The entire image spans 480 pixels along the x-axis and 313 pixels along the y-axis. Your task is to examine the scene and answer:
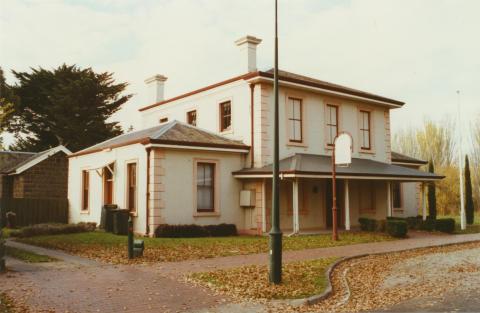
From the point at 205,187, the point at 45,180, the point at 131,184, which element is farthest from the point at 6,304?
the point at 45,180

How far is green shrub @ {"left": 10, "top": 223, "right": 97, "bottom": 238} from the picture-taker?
18766 mm

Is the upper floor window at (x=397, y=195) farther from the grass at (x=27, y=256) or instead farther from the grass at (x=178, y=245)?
the grass at (x=27, y=256)

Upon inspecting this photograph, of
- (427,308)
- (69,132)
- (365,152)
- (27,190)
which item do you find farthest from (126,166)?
(69,132)

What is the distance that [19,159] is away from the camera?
29.4 m

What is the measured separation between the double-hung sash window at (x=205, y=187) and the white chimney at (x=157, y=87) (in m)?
9.65

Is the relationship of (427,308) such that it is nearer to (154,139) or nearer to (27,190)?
(154,139)

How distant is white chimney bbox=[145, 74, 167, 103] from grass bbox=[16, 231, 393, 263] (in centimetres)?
1184

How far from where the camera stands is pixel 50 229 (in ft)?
64.2

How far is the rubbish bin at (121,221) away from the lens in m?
18.8

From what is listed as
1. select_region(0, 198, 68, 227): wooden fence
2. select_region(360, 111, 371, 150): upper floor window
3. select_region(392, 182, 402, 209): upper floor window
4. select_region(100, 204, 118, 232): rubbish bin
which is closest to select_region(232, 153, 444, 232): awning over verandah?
select_region(360, 111, 371, 150): upper floor window

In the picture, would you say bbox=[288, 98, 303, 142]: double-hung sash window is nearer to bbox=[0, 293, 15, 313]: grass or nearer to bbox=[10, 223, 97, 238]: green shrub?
bbox=[10, 223, 97, 238]: green shrub

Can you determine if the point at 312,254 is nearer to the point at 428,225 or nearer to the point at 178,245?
the point at 178,245

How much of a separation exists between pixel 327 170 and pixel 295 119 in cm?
337

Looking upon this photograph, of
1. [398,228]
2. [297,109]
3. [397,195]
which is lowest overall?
[398,228]
